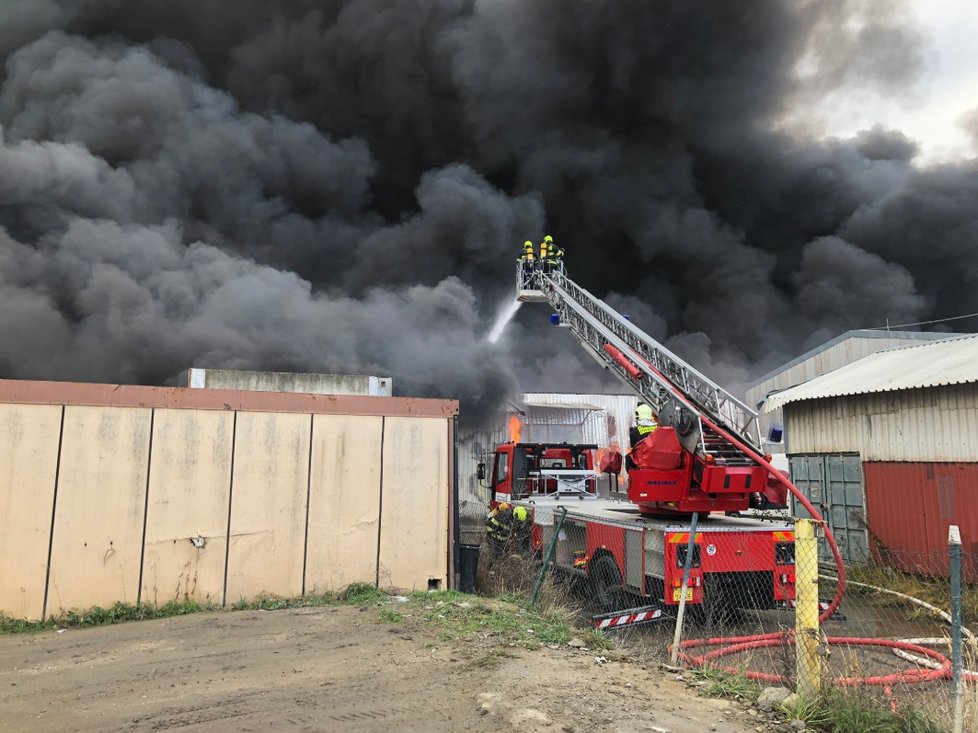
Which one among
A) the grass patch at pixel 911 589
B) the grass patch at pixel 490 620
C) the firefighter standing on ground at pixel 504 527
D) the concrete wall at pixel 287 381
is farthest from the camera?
the concrete wall at pixel 287 381

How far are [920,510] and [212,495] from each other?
32.7 feet

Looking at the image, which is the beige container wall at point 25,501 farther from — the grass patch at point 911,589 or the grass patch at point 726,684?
the grass patch at point 911,589

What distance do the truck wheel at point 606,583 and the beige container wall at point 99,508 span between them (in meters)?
4.98

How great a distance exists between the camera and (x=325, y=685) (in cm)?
453

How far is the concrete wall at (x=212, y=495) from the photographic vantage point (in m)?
6.42

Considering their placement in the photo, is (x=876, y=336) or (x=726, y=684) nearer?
(x=726, y=684)

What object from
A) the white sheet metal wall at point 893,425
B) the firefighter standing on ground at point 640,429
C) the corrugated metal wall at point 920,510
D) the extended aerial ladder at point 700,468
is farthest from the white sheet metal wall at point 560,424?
the corrugated metal wall at point 920,510

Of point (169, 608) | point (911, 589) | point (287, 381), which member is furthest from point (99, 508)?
point (911, 589)

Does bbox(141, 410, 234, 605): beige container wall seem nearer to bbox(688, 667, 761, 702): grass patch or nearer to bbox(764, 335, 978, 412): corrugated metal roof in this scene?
bbox(688, 667, 761, 702): grass patch

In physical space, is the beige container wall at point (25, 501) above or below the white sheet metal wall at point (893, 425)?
below

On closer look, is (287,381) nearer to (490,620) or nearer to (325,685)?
(490,620)

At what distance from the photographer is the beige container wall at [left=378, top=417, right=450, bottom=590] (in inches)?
293

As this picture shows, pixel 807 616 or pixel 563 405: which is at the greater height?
pixel 563 405

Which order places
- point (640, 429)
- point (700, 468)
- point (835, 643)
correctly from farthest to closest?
point (640, 429), point (700, 468), point (835, 643)
